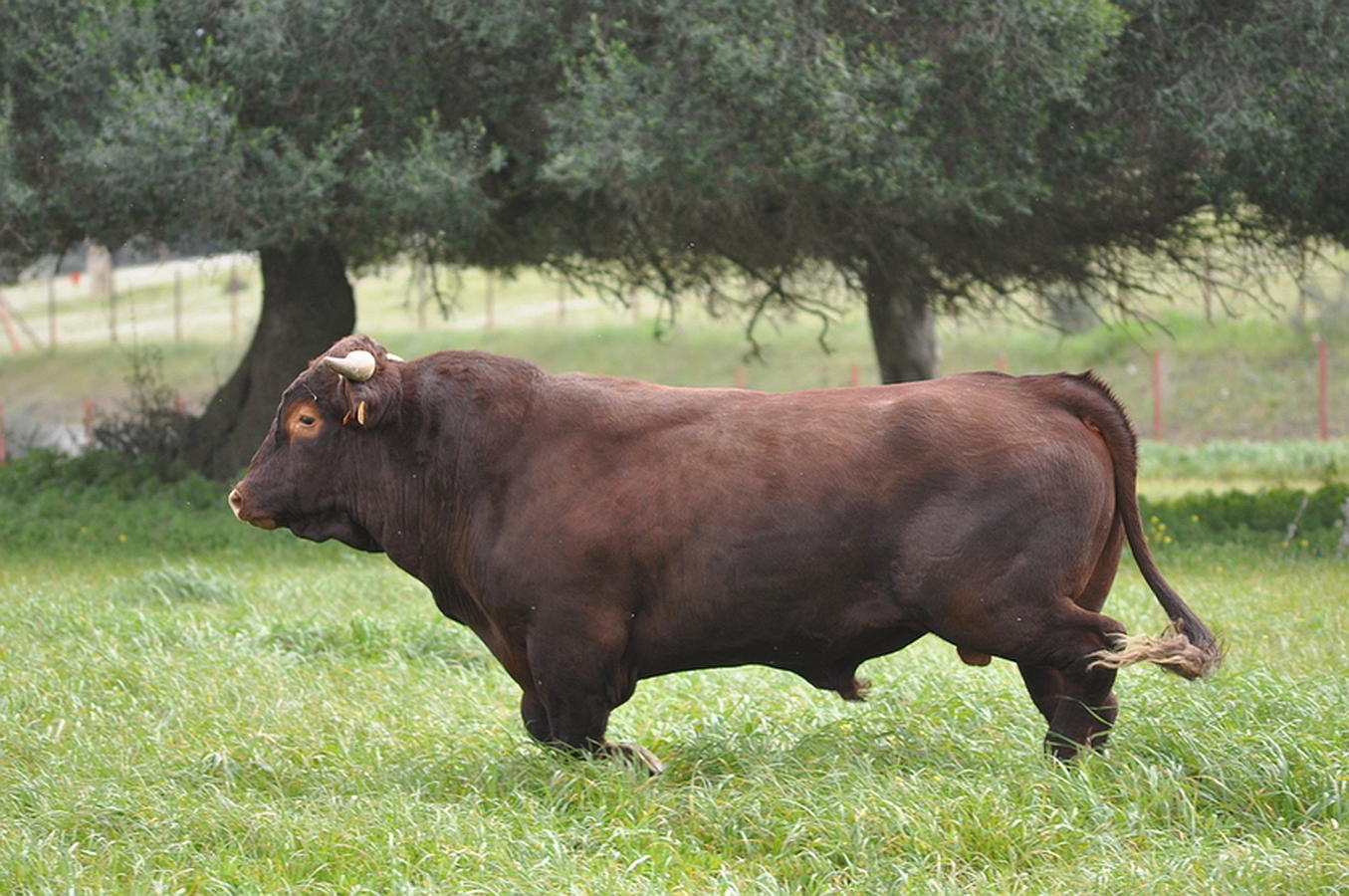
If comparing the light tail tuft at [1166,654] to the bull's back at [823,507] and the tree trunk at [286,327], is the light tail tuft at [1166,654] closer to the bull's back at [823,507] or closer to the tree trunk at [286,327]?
the bull's back at [823,507]

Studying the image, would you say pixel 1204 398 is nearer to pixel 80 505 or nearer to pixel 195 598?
pixel 80 505

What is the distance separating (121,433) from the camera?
1689 centimetres

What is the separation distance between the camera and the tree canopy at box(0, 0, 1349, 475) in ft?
39.5

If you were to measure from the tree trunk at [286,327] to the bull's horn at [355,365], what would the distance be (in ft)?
32.0

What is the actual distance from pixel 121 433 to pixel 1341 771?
14.1m

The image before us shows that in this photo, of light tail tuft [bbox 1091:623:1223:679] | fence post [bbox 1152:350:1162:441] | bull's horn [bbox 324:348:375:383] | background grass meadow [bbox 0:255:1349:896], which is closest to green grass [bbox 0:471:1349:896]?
background grass meadow [bbox 0:255:1349:896]

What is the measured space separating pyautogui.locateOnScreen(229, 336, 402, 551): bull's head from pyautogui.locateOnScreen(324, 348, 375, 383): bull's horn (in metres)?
0.07

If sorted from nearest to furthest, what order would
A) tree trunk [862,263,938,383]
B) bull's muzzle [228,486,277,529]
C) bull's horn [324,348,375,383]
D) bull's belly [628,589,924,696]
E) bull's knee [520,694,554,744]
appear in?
bull's belly [628,589,924,696]
bull's horn [324,348,375,383]
bull's knee [520,694,554,744]
bull's muzzle [228,486,277,529]
tree trunk [862,263,938,383]

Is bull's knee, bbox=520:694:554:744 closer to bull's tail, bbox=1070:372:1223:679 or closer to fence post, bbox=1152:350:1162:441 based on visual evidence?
bull's tail, bbox=1070:372:1223:679

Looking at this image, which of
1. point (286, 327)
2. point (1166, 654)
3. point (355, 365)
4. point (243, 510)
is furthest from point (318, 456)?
point (286, 327)

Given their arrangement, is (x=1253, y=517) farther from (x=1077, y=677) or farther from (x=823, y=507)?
(x=823, y=507)

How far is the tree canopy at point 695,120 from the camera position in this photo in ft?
39.5

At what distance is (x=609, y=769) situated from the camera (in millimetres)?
5496

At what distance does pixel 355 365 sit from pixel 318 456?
1.48 feet
